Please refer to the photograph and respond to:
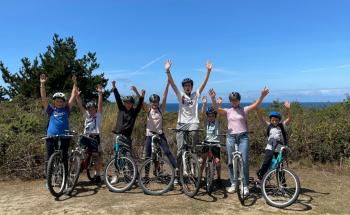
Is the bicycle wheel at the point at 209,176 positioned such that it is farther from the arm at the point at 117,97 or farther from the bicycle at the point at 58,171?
the bicycle at the point at 58,171

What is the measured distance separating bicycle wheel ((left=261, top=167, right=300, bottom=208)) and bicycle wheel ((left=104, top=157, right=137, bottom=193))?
7.73 feet

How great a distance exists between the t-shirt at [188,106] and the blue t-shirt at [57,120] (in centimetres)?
215

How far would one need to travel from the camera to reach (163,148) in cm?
696

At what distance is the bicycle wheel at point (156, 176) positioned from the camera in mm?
6594

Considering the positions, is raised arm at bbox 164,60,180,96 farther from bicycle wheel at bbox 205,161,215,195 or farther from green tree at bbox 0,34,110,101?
green tree at bbox 0,34,110,101

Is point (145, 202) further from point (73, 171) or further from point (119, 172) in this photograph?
point (73, 171)

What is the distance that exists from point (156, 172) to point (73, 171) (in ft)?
5.10

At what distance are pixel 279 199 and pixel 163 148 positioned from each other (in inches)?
89.1

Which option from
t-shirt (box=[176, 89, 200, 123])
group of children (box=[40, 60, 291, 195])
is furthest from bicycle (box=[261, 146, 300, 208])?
t-shirt (box=[176, 89, 200, 123])

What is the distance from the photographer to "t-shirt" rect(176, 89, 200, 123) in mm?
6938

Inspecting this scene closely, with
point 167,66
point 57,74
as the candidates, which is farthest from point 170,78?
point 57,74

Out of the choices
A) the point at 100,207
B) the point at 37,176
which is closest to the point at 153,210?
the point at 100,207

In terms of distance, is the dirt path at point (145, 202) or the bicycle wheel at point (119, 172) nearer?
the dirt path at point (145, 202)

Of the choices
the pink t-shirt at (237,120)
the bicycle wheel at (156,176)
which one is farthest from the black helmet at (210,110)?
the bicycle wheel at (156,176)
